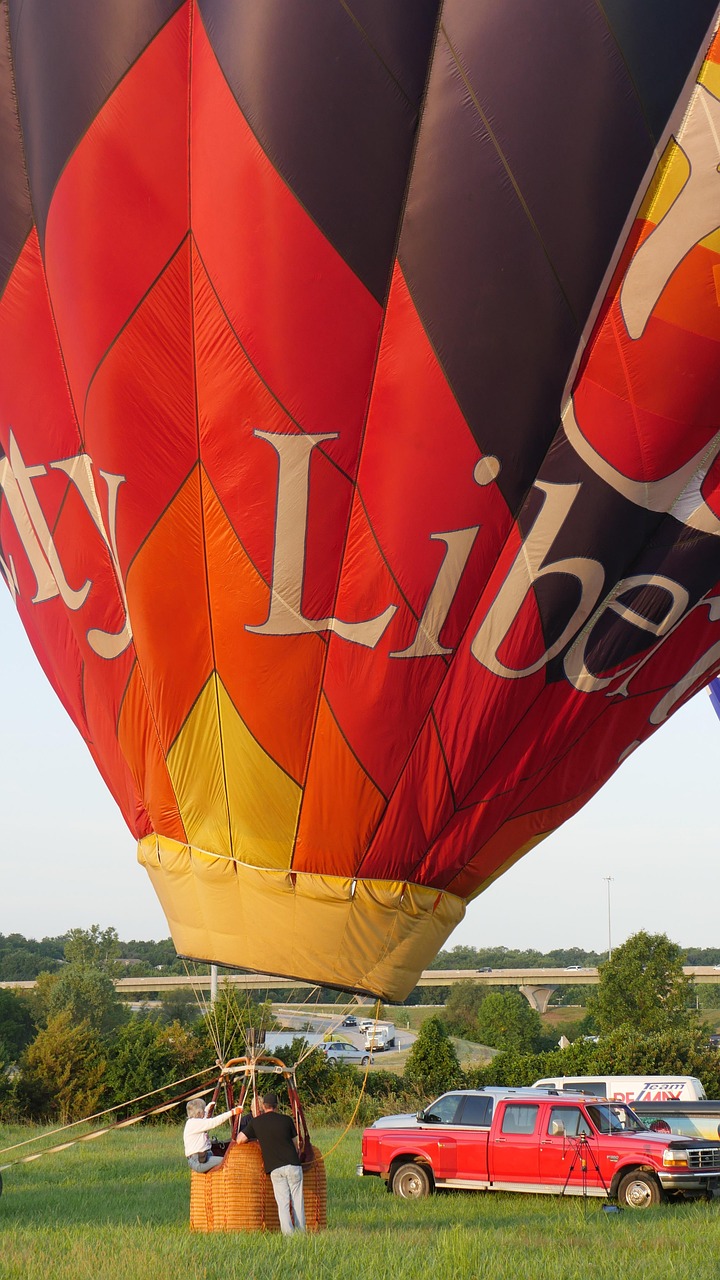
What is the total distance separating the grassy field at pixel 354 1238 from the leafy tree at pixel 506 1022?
40.6 metres

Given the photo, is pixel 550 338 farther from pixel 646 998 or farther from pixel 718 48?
pixel 646 998

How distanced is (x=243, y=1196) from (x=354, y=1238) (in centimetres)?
99

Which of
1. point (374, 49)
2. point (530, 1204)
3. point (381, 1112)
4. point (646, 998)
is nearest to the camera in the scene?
point (374, 49)

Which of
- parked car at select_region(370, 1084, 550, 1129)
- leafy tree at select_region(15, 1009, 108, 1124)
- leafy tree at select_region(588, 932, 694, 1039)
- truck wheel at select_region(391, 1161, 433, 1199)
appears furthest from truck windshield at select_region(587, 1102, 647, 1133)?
leafy tree at select_region(588, 932, 694, 1039)

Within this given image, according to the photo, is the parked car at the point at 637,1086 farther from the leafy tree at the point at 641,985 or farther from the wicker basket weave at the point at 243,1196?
the wicker basket weave at the point at 243,1196

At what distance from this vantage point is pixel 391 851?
761 centimetres

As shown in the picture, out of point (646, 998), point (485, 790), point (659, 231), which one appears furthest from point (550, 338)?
point (646, 998)

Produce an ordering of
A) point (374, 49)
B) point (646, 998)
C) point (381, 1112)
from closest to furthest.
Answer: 1. point (374, 49)
2. point (381, 1112)
3. point (646, 998)

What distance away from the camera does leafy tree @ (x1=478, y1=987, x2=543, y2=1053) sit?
51.9 m

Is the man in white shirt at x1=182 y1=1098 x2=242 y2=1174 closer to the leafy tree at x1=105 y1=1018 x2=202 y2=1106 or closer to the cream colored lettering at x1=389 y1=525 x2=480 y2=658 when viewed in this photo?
the cream colored lettering at x1=389 y1=525 x2=480 y2=658

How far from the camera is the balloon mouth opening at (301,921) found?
7.50 metres

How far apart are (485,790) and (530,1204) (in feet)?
18.0

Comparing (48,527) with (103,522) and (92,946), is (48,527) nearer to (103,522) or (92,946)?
(103,522)

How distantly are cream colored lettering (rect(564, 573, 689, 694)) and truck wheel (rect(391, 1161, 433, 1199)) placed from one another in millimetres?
6610
